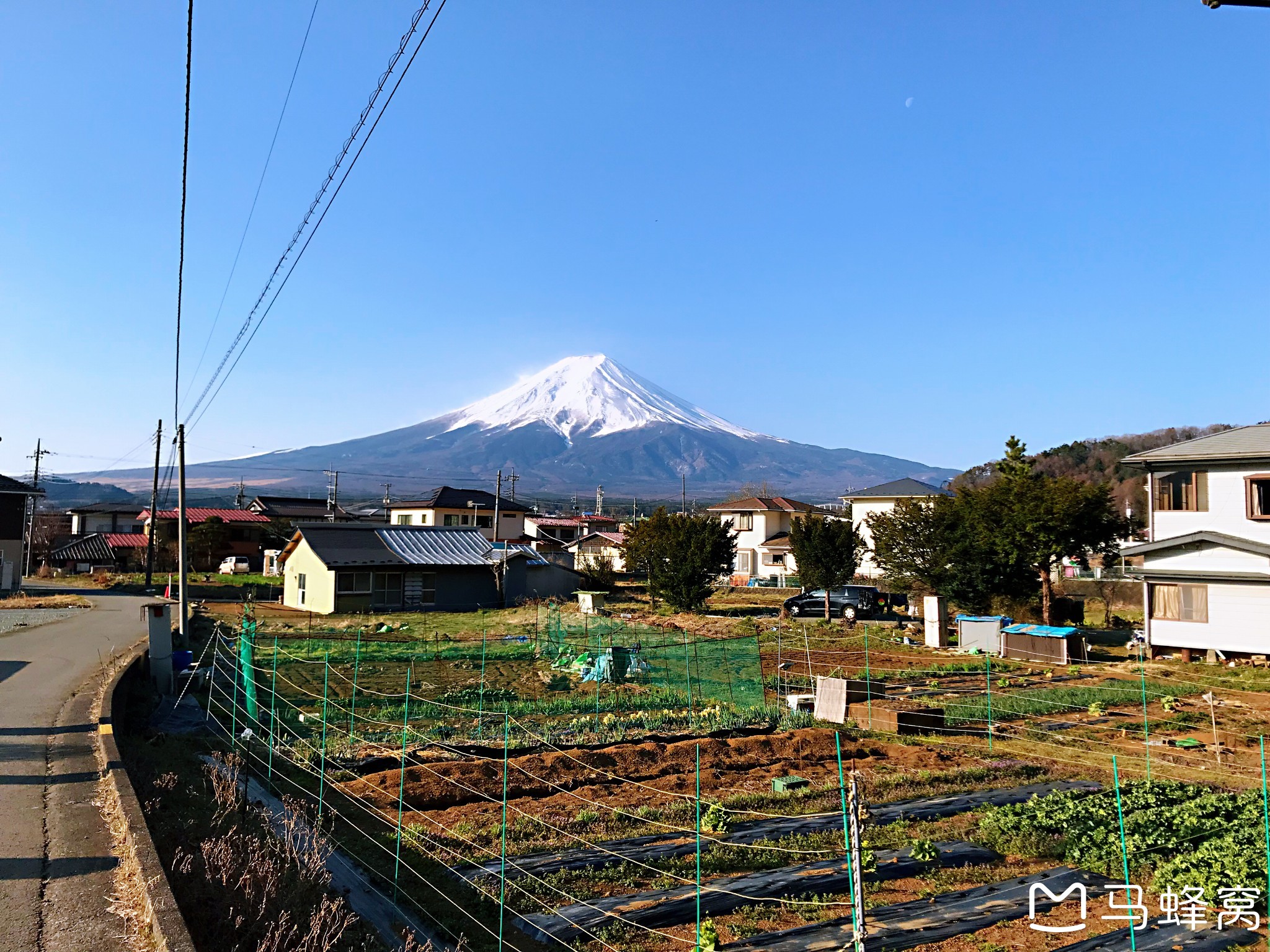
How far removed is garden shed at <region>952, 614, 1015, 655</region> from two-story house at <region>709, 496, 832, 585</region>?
2859cm

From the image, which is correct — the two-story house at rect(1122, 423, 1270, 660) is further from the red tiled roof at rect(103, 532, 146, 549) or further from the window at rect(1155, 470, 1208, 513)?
the red tiled roof at rect(103, 532, 146, 549)

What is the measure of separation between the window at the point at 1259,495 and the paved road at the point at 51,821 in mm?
26130

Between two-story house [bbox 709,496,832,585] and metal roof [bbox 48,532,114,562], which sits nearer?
metal roof [bbox 48,532,114,562]

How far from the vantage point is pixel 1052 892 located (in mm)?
7129

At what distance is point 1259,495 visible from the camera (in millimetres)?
22906

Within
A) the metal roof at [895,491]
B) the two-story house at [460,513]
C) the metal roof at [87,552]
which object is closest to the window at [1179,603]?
the metal roof at [895,491]

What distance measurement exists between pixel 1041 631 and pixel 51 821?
2207 centimetres

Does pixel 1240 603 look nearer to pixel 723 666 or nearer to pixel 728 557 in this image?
pixel 723 666

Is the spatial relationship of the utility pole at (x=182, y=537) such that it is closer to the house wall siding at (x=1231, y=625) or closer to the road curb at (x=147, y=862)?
the road curb at (x=147, y=862)

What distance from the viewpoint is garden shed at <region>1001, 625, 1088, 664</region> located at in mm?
22141

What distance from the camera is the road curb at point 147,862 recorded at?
183 inches

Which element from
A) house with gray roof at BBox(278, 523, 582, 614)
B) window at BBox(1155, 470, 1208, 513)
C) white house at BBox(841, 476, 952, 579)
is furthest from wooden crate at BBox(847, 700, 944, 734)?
white house at BBox(841, 476, 952, 579)

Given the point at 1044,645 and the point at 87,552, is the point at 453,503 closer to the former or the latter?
the point at 87,552

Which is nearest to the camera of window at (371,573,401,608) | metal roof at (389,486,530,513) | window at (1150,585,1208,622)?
window at (1150,585,1208,622)
